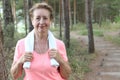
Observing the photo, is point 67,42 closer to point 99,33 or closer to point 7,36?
point 7,36

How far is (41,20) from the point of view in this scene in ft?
9.96

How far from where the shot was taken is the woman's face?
119 inches

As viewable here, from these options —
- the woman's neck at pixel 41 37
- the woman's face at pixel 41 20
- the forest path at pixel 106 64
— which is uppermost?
the woman's face at pixel 41 20

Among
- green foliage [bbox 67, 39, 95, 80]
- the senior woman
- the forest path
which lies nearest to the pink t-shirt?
the senior woman

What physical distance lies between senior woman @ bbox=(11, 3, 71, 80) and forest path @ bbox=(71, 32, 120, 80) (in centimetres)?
764

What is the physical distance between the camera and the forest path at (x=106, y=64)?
1081 centimetres

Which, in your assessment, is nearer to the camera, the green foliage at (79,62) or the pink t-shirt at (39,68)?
the pink t-shirt at (39,68)

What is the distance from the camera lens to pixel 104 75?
1091 cm

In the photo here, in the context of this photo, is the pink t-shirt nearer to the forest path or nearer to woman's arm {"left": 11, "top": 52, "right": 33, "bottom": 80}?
woman's arm {"left": 11, "top": 52, "right": 33, "bottom": 80}

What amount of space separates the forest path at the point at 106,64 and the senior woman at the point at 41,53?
301 inches

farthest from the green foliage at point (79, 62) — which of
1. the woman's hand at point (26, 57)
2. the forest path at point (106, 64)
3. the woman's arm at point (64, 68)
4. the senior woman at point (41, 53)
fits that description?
the woman's hand at point (26, 57)

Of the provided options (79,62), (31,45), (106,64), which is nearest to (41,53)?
(31,45)

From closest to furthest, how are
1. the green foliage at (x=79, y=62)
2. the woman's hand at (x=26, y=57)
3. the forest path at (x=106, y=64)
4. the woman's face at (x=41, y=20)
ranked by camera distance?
1. the woman's hand at (x=26, y=57)
2. the woman's face at (x=41, y=20)
3. the green foliage at (x=79, y=62)
4. the forest path at (x=106, y=64)

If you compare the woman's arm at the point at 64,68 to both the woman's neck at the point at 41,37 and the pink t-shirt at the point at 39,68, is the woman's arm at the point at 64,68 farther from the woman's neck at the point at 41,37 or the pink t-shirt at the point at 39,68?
the woman's neck at the point at 41,37
